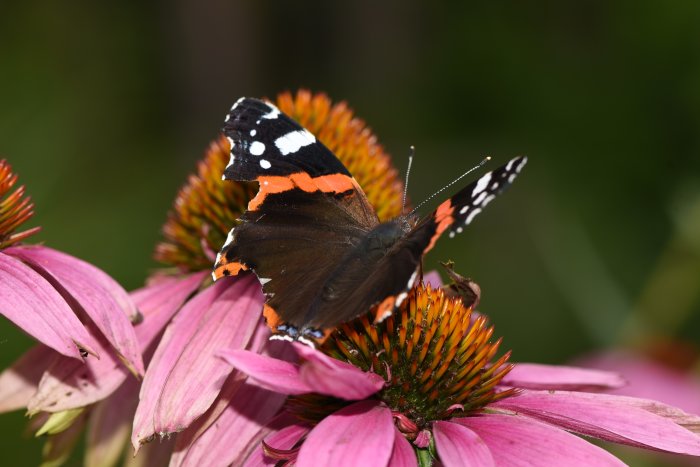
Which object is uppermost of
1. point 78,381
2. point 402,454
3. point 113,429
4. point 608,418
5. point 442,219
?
point 442,219

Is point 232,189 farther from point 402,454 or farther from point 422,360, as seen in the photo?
point 402,454

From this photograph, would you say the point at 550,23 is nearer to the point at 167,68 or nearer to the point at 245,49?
the point at 245,49

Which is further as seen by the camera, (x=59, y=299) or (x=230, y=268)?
(x=230, y=268)

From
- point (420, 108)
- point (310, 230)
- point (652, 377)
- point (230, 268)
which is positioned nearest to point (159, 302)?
point (230, 268)

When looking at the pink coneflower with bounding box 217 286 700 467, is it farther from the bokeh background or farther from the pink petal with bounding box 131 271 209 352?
the bokeh background

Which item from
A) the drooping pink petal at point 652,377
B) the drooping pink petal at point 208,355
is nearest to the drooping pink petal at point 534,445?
the drooping pink petal at point 208,355

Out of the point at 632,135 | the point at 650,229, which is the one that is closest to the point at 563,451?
the point at 650,229

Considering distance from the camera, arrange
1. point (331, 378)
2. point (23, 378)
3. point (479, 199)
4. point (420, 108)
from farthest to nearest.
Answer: point (420, 108)
point (23, 378)
point (479, 199)
point (331, 378)

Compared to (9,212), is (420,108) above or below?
below
